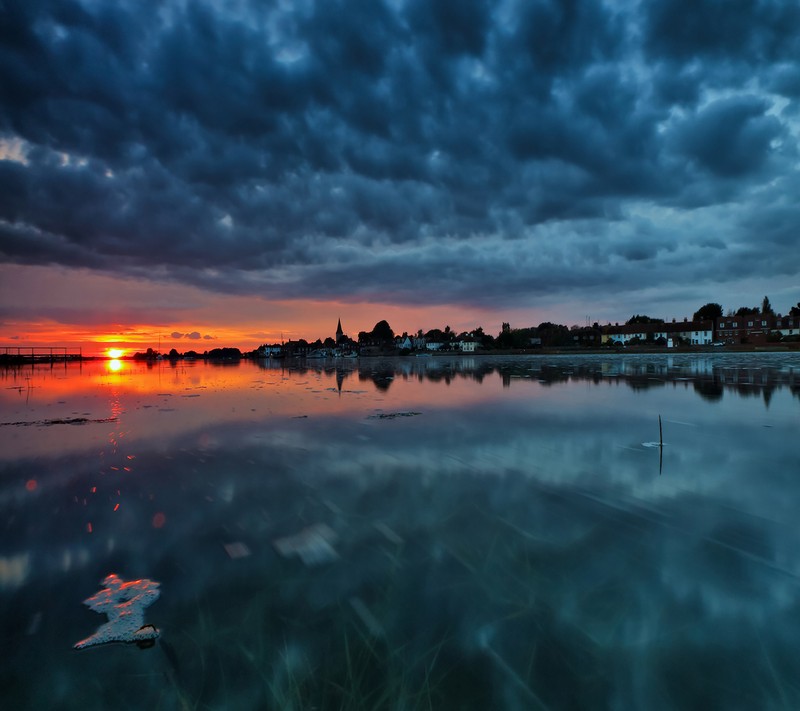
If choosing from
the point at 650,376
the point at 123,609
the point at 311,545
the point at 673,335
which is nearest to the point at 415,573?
the point at 311,545

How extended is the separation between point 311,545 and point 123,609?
238 cm

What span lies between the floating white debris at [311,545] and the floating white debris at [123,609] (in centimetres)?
168

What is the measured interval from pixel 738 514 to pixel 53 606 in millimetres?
10109

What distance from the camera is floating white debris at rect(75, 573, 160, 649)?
4273 millimetres

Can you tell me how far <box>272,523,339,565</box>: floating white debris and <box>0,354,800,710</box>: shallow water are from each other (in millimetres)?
40

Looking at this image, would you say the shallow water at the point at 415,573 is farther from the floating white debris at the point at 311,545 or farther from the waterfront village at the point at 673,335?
the waterfront village at the point at 673,335

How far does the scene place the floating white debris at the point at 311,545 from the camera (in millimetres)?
5871

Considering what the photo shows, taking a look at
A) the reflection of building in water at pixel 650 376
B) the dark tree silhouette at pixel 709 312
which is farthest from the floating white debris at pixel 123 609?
the dark tree silhouette at pixel 709 312

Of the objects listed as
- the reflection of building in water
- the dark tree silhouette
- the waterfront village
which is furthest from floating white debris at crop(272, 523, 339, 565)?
the dark tree silhouette

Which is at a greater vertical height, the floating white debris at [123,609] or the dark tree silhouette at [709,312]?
the dark tree silhouette at [709,312]

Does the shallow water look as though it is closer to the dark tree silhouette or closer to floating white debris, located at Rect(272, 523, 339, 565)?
floating white debris, located at Rect(272, 523, 339, 565)

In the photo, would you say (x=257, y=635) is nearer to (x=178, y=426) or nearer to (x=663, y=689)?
(x=663, y=689)

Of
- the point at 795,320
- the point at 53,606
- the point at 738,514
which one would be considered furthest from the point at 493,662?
the point at 795,320

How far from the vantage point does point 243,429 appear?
15.7m
